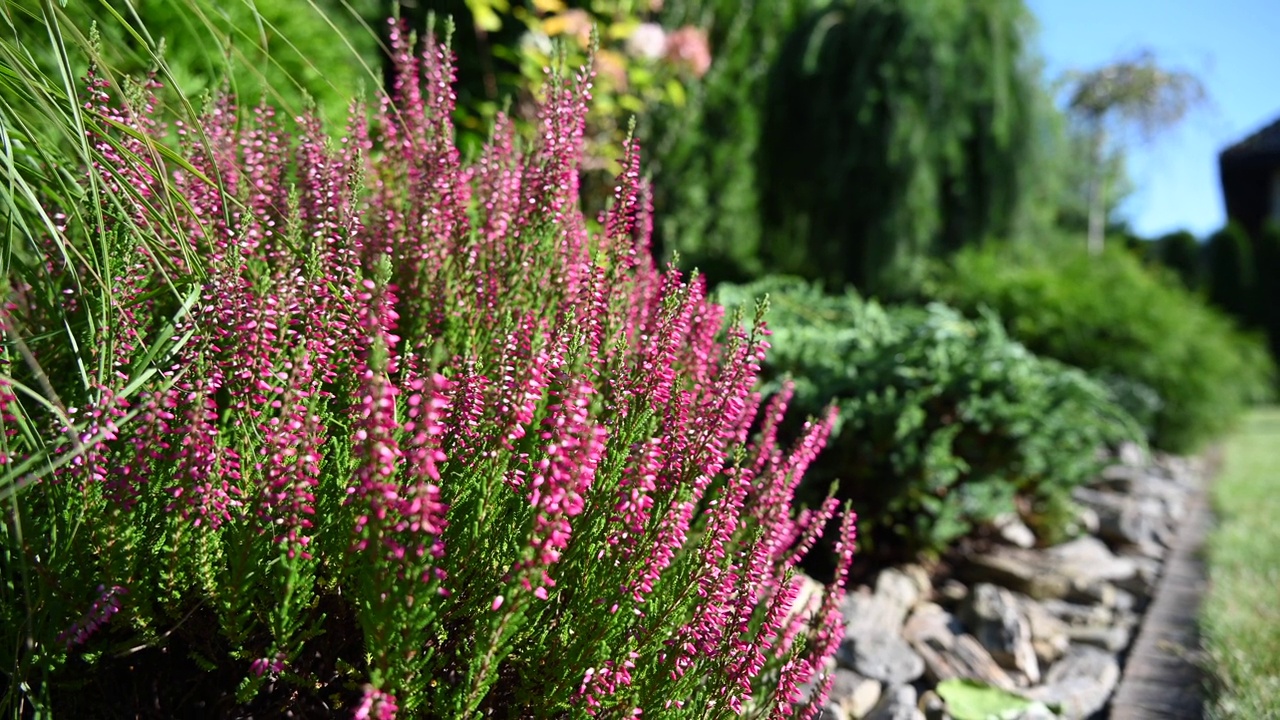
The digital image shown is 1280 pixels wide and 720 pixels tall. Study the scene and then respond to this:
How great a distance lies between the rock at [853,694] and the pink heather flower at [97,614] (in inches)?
61.3

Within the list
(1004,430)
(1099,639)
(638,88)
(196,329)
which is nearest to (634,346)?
(196,329)

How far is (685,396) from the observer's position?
1526 mm

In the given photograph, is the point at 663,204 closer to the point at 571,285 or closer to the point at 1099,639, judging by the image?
the point at 1099,639

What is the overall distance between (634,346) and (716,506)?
0.40 meters

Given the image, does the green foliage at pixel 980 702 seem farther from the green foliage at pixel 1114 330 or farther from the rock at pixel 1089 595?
the green foliage at pixel 1114 330

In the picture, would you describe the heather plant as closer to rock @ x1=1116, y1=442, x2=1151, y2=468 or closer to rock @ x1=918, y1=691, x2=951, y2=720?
rock @ x1=918, y1=691, x2=951, y2=720

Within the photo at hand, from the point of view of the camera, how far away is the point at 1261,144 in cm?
1844

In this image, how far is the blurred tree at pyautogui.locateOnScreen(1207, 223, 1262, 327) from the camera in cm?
1647

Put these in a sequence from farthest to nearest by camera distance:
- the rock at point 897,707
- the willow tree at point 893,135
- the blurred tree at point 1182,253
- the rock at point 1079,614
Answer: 1. the blurred tree at point 1182,253
2. the willow tree at point 893,135
3. the rock at point 1079,614
4. the rock at point 897,707

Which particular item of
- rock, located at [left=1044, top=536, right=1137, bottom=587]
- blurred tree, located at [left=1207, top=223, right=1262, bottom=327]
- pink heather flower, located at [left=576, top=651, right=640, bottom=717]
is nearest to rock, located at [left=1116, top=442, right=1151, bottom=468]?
rock, located at [left=1044, top=536, right=1137, bottom=587]

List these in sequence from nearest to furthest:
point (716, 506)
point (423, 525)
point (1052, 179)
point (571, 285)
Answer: point (423, 525)
point (716, 506)
point (571, 285)
point (1052, 179)

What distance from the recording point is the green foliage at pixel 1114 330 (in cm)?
616

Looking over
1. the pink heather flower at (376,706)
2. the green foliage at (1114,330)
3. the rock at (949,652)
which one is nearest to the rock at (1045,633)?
the rock at (949,652)

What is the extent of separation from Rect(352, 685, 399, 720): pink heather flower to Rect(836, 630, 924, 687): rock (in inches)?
64.2
